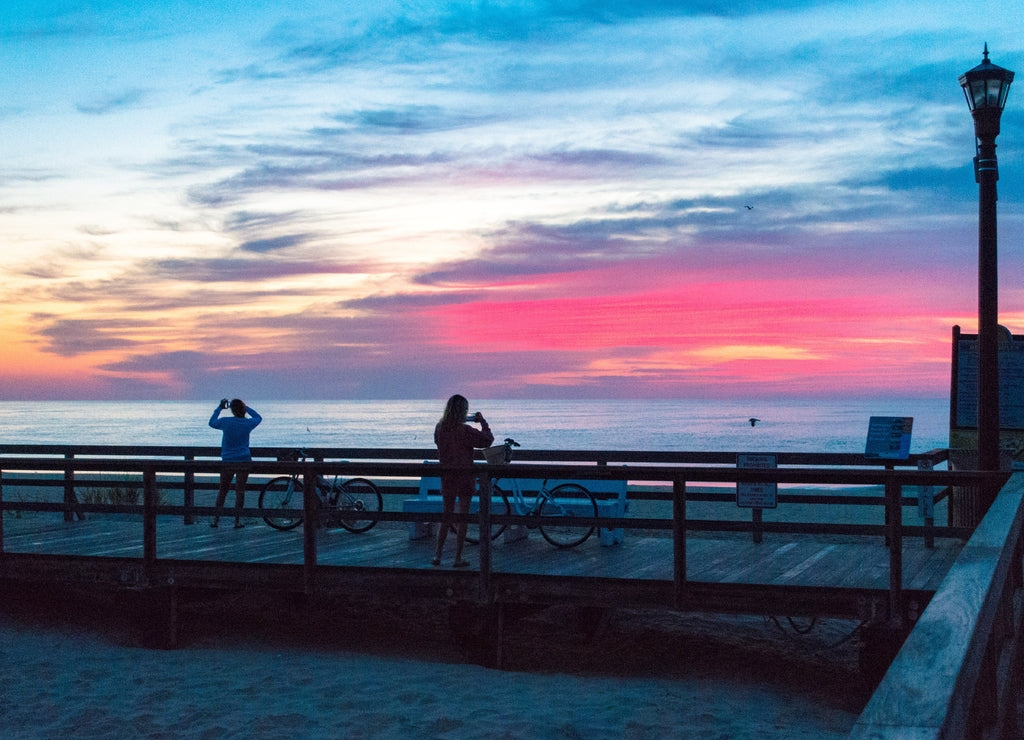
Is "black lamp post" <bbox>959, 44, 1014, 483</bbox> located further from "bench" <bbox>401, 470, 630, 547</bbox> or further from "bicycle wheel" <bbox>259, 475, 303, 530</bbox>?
"bicycle wheel" <bbox>259, 475, 303, 530</bbox>

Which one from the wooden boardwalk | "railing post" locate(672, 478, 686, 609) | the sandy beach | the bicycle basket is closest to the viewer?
the sandy beach

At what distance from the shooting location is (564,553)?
11.0 metres

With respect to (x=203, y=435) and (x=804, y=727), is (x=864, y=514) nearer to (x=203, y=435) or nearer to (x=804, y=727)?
(x=804, y=727)

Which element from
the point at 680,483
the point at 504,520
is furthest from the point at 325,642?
the point at 680,483

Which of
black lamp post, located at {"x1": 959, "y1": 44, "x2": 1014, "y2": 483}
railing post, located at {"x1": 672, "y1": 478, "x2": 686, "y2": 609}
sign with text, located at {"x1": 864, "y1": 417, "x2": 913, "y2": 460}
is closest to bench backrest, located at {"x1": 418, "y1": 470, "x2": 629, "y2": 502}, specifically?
railing post, located at {"x1": 672, "y1": 478, "x2": 686, "y2": 609}

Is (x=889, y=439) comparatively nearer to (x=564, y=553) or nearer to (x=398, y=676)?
(x=564, y=553)

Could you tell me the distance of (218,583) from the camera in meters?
10.5

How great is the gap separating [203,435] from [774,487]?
75.8m

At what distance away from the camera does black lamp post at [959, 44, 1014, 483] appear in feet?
31.8

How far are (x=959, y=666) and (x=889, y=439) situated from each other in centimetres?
985

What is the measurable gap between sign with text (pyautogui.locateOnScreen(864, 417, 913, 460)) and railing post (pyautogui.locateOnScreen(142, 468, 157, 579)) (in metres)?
7.38

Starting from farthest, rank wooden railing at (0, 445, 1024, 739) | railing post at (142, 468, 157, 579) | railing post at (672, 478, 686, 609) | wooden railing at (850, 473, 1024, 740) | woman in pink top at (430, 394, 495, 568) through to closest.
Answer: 1. railing post at (142, 468, 157, 579)
2. woman in pink top at (430, 394, 495, 568)
3. railing post at (672, 478, 686, 609)
4. wooden railing at (0, 445, 1024, 739)
5. wooden railing at (850, 473, 1024, 740)

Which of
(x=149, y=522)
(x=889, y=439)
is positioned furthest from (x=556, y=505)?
(x=149, y=522)

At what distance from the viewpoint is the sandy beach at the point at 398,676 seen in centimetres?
791
